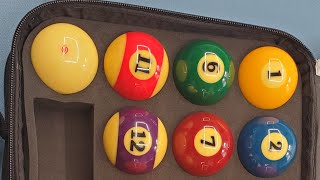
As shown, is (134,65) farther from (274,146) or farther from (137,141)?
(274,146)

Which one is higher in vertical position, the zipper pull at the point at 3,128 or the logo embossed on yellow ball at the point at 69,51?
the logo embossed on yellow ball at the point at 69,51

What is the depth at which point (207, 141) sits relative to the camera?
33.7 inches

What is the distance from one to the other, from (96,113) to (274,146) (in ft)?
1.01

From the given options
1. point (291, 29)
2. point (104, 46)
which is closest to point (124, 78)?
point (104, 46)

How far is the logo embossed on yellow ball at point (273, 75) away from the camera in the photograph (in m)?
0.90

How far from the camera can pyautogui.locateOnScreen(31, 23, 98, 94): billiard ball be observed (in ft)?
2.59

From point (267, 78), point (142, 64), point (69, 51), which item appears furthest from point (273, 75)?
point (69, 51)

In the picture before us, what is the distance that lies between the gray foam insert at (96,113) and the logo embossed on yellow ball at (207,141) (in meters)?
0.05

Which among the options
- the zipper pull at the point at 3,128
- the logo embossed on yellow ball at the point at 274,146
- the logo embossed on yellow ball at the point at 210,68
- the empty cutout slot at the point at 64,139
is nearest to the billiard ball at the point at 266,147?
the logo embossed on yellow ball at the point at 274,146

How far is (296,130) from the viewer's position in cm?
94

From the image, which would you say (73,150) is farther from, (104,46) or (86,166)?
(104,46)

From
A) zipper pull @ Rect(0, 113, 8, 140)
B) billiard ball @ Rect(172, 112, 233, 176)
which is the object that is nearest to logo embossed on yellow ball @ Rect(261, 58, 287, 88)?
billiard ball @ Rect(172, 112, 233, 176)

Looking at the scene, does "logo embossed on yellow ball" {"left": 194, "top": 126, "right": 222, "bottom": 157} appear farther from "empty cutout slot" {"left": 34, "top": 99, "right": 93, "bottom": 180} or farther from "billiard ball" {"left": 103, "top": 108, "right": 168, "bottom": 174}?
"empty cutout slot" {"left": 34, "top": 99, "right": 93, "bottom": 180}

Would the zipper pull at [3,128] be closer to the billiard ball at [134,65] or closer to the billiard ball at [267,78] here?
the billiard ball at [134,65]
